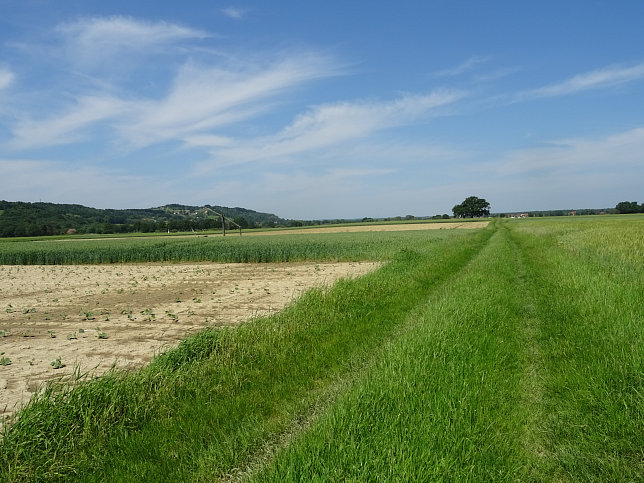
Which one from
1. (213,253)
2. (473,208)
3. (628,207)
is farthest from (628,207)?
(213,253)

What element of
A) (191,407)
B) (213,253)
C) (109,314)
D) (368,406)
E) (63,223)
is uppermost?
(63,223)

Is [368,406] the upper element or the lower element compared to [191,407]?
upper

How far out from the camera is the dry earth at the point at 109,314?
282 inches

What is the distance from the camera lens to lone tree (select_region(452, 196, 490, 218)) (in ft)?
606

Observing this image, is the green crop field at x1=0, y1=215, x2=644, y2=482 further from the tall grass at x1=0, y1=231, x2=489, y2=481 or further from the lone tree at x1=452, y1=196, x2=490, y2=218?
the lone tree at x1=452, y1=196, x2=490, y2=218

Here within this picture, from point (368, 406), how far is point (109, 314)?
405 inches

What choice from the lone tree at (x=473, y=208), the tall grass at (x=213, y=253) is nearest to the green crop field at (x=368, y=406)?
the tall grass at (x=213, y=253)

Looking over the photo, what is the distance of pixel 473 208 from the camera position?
615 ft

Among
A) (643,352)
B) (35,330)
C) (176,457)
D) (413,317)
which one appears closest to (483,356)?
(643,352)

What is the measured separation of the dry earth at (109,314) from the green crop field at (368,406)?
1.50 metres

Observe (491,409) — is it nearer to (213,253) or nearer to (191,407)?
(191,407)

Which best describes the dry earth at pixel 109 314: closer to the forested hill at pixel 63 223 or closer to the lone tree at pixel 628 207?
the forested hill at pixel 63 223

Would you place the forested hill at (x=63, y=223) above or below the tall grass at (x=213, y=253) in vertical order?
above

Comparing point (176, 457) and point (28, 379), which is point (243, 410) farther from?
point (28, 379)
